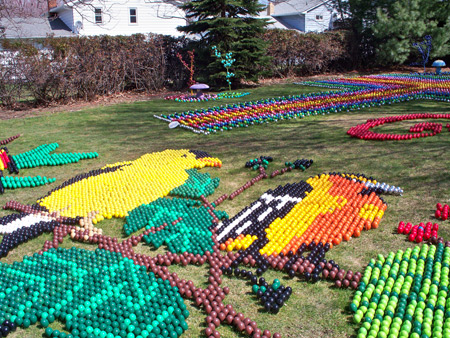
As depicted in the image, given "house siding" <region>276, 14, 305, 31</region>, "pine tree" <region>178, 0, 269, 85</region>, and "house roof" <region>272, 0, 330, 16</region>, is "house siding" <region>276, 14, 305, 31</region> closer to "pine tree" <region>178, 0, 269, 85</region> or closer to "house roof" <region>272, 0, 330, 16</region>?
"house roof" <region>272, 0, 330, 16</region>

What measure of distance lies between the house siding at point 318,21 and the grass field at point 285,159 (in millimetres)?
27119

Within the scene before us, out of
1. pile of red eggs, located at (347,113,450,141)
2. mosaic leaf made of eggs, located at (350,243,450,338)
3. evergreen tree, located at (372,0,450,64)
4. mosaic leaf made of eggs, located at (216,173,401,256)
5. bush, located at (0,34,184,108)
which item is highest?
evergreen tree, located at (372,0,450,64)

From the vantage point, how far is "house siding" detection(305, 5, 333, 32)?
130ft

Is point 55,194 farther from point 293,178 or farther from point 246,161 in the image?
point 293,178

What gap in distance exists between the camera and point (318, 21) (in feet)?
131

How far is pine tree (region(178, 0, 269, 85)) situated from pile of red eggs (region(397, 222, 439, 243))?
16322 millimetres

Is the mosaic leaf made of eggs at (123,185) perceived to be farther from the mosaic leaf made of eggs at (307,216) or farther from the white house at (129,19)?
the white house at (129,19)

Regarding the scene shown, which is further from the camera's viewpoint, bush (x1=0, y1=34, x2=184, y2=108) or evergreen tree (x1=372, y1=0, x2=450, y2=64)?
evergreen tree (x1=372, y1=0, x2=450, y2=64)

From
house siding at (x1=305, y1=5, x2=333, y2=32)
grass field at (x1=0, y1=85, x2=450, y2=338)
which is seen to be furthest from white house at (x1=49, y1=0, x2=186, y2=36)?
grass field at (x1=0, y1=85, x2=450, y2=338)

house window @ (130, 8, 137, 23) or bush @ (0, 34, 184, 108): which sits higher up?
house window @ (130, 8, 137, 23)

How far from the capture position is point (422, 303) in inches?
176

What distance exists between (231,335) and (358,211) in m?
3.45

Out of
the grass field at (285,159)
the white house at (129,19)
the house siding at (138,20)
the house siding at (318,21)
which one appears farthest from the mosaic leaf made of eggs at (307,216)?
the house siding at (318,21)

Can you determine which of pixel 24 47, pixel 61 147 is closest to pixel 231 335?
pixel 61 147
